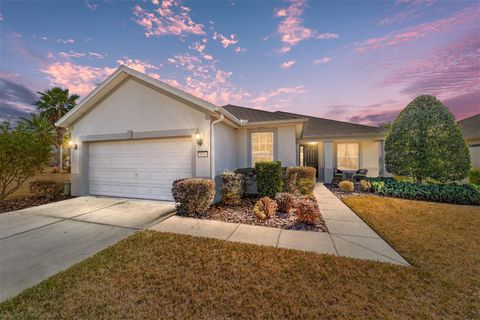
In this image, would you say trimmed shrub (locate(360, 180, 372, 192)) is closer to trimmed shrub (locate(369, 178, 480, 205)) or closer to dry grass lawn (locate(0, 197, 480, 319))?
trimmed shrub (locate(369, 178, 480, 205))

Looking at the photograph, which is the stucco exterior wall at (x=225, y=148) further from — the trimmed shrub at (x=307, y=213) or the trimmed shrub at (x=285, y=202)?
the trimmed shrub at (x=307, y=213)

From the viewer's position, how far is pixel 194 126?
6539mm

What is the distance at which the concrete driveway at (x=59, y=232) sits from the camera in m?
2.92

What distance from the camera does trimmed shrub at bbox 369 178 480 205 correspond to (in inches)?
272

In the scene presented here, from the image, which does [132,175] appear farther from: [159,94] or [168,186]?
→ [159,94]

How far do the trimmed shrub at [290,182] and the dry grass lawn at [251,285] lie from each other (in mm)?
4418

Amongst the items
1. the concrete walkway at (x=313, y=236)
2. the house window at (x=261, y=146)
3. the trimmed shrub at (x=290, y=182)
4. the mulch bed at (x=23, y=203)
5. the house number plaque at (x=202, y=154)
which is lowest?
the concrete walkway at (x=313, y=236)

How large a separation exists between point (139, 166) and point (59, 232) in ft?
11.1

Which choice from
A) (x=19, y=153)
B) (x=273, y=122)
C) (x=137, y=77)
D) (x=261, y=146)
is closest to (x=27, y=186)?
(x=19, y=153)

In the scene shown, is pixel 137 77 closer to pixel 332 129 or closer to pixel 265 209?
pixel 265 209

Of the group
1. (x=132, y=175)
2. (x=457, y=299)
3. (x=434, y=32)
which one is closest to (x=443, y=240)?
(x=457, y=299)

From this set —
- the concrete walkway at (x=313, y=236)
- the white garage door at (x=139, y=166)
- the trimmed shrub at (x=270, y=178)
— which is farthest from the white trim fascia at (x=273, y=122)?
the concrete walkway at (x=313, y=236)

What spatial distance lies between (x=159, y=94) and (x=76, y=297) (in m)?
6.27

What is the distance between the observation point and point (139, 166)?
7.41 meters
